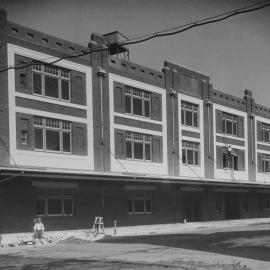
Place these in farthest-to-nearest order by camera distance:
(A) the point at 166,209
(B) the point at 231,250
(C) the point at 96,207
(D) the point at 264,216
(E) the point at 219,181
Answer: (D) the point at 264,216 → (E) the point at 219,181 → (A) the point at 166,209 → (C) the point at 96,207 → (B) the point at 231,250

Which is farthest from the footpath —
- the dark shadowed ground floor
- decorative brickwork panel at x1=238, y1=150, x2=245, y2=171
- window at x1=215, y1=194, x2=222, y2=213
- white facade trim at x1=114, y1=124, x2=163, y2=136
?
white facade trim at x1=114, y1=124, x2=163, y2=136

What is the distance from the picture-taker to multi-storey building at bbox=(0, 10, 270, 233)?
84.3 feet

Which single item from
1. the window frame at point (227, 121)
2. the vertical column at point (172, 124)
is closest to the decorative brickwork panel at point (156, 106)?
the vertical column at point (172, 124)

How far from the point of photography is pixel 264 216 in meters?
45.6

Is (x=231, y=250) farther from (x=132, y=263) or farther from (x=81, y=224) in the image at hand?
(x=81, y=224)

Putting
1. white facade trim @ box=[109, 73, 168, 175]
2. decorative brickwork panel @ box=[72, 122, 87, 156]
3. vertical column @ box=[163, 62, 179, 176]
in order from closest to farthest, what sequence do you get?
decorative brickwork panel @ box=[72, 122, 87, 156] < white facade trim @ box=[109, 73, 168, 175] < vertical column @ box=[163, 62, 179, 176]

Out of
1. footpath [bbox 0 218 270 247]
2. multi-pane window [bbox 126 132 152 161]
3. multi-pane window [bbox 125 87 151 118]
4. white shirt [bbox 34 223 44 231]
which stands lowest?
footpath [bbox 0 218 270 247]

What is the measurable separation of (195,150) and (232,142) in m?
5.54

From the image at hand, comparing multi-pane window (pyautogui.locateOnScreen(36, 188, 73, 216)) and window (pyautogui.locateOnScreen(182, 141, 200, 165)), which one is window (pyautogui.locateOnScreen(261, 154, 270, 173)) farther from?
multi-pane window (pyautogui.locateOnScreen(36, 188, 73, 216))

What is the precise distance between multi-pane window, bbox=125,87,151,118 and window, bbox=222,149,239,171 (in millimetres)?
10383

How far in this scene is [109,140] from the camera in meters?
30.9

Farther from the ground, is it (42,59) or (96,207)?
(42,59)

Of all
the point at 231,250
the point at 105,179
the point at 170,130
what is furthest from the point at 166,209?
the point at 231,250

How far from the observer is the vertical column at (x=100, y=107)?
1188 inches
